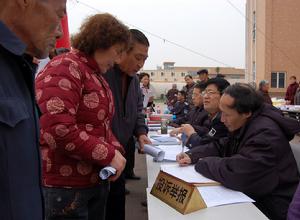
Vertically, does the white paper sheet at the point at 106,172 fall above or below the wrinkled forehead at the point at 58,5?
below

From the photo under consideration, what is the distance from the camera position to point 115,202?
225 centimetres

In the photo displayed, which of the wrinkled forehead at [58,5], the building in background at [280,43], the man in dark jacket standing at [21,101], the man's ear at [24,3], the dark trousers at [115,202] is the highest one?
the building in background at [280,43]

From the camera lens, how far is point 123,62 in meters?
2.09

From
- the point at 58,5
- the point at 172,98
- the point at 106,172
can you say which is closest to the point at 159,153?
the point at 106,172

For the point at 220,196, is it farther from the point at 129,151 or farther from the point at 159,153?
the point at 129,151

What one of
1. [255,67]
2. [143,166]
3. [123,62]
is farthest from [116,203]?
[255,67]

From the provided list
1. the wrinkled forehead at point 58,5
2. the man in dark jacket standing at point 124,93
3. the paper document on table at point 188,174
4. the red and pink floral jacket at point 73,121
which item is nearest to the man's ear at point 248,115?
the paper document on table at point 188,174

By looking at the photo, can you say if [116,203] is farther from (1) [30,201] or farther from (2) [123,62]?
(1) [30,201]

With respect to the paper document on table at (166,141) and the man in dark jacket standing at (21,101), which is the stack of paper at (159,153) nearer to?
the paper document on table at (166,141)

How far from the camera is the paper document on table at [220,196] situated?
150 cm

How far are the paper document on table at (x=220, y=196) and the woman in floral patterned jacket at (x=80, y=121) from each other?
42cm

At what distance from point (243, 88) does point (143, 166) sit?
11.6 ft

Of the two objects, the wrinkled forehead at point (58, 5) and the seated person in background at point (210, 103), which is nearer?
the wrinkled forehead at point (58, 5)

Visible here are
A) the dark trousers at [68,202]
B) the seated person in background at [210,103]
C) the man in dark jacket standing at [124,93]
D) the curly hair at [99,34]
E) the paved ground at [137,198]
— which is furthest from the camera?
the paved ground at [137,198]
